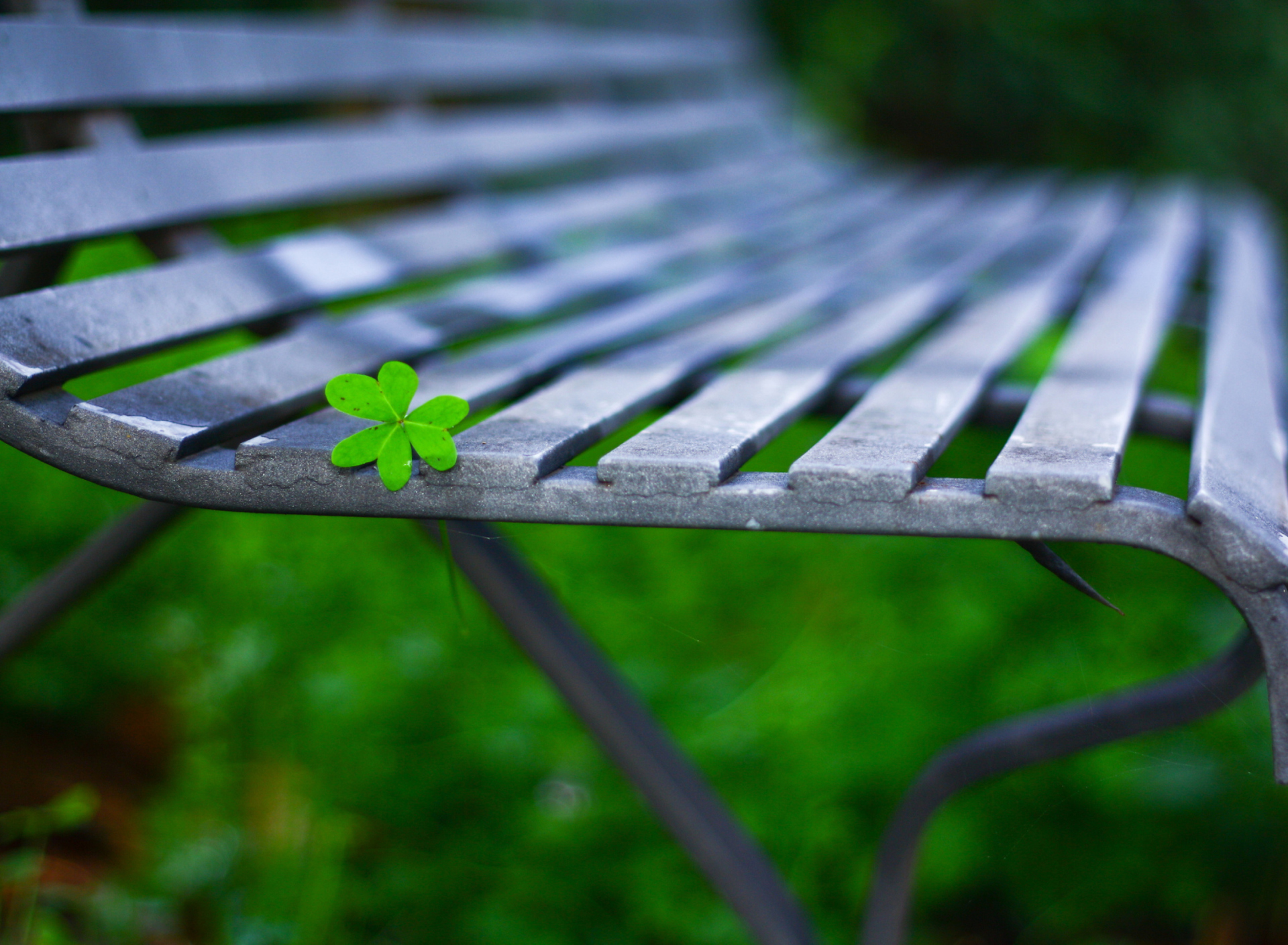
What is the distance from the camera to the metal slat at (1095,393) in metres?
0.67

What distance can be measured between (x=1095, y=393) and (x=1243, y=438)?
123 millimetres

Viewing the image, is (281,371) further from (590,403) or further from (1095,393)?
(1095,393)

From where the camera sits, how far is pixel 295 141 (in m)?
1.45

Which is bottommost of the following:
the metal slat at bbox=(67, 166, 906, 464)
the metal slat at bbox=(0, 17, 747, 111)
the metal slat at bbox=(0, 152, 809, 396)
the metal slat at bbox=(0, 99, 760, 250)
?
the metal slat at bbox=(67, 166, 906, 464)

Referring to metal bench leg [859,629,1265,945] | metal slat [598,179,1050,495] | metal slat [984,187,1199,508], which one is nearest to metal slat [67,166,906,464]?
metal slat [598,179,1050,495]

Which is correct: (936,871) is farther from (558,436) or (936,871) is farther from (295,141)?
(295,141)

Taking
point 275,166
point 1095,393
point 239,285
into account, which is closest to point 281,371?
point 239,285

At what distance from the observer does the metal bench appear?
0.72 m

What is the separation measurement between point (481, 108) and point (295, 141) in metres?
1.44

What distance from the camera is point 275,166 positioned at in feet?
4.52

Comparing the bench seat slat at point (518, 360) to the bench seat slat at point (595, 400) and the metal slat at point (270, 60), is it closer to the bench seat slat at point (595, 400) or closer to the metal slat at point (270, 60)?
the bench seat slat at point (595, 400)

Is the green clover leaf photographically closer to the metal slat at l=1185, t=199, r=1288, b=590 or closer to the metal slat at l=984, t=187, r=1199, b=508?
the metal slat at l=984, t=187, r=1199, b=508

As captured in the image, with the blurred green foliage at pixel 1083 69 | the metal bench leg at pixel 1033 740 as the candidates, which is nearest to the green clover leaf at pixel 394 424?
the metal bench leg at pixel 1033 740

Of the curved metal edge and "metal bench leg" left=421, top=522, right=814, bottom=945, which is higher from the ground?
the curved metal edge
